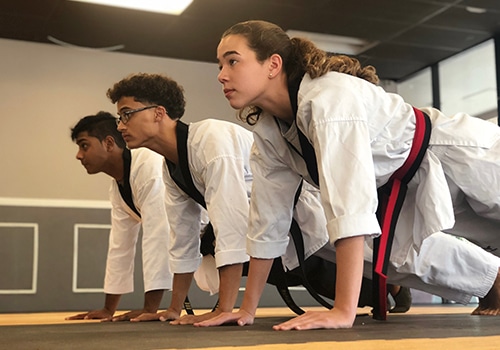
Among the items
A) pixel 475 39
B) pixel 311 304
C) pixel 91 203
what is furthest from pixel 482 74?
pixel 91 203

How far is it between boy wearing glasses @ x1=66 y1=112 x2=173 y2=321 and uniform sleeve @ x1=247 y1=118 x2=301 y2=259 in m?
0.67

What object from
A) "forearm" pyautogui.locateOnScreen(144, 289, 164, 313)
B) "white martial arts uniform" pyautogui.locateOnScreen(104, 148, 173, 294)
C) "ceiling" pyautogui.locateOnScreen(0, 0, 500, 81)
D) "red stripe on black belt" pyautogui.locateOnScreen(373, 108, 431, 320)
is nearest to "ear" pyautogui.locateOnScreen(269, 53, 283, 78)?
"red stripe on black belt" pyautogui.locateOnScreen(373, 108, 431, 320)

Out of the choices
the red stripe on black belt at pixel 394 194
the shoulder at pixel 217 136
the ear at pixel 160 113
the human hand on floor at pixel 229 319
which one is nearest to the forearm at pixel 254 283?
the human hand on floor at pixel 229 319

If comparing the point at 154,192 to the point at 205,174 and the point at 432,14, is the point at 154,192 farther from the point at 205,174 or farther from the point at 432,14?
the point at 432,14

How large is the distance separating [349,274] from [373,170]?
0.23 meters

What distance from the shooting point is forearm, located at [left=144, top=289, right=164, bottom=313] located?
2.39 meters

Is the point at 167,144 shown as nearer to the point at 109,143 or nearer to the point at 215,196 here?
the point at 215,196

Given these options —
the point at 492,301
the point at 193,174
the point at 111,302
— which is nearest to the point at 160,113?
the point at 193,174

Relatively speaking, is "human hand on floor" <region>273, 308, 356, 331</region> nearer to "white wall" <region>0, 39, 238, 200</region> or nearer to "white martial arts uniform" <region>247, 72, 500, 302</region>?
"white martial arts uniform" <region>247, 72, 500, 302</region>

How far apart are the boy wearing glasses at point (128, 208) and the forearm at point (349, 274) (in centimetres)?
110

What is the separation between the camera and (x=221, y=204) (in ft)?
6.31

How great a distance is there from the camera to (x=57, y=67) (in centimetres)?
566

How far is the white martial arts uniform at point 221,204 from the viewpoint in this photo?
1896 mm

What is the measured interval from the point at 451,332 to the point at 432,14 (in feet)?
13.5
